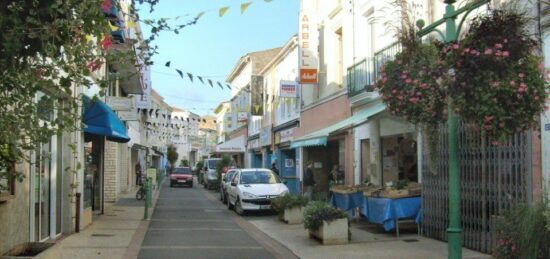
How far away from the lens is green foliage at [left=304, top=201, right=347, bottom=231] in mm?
11484

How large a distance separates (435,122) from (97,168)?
13.9 meters

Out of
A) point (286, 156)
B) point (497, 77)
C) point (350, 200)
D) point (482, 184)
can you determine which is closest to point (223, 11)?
point (497, 77)

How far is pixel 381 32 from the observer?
53.7 ft

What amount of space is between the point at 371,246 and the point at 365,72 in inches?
274

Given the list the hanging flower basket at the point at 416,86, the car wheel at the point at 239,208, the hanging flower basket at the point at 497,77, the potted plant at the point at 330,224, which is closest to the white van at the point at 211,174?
the car wheel at the point at 239,208

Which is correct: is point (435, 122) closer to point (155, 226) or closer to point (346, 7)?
point (155, 226)

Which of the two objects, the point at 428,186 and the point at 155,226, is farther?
the point at 155,226

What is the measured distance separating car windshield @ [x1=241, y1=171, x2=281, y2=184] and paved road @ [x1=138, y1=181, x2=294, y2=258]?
1427 millimetres

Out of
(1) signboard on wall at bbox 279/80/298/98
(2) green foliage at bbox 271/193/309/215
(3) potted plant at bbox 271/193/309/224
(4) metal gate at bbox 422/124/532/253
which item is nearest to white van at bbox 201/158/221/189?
(1) signboard on wall at bbox 279/80/298/98

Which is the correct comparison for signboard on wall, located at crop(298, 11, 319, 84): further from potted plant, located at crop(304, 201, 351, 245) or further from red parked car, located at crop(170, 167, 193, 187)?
red parked car, located at crop(170, 167, 193, 187)

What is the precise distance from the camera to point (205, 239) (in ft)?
41.7

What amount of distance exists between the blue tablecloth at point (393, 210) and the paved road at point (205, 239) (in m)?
2.28

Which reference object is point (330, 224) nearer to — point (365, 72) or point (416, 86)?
point (416, 86)

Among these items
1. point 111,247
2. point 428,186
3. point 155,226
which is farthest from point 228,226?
point 428,186
